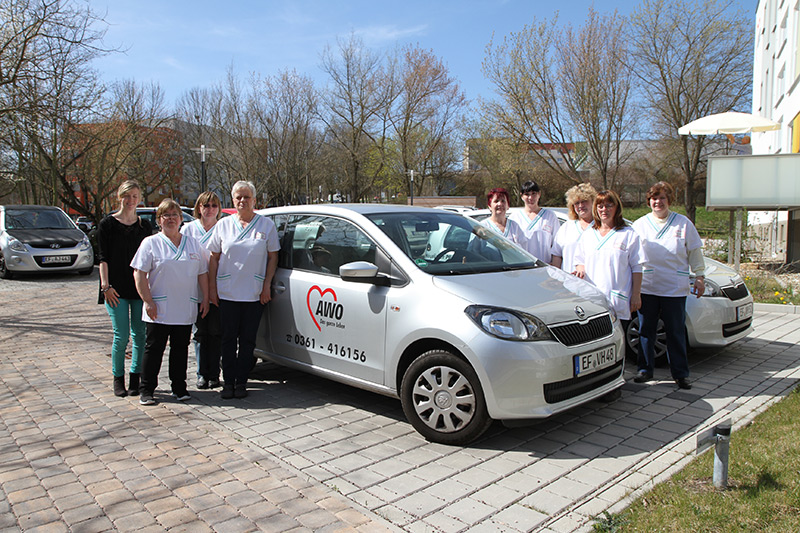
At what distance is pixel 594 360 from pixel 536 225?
93.3 inches

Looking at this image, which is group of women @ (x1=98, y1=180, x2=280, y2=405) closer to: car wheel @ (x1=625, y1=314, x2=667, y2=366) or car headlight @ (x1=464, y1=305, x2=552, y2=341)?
car headlight @ (x1=464, y1=305, x2=552, y2=341)

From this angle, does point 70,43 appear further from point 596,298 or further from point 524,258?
point 596,298

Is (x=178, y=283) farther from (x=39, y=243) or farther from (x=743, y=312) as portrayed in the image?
(x=39, y=243)

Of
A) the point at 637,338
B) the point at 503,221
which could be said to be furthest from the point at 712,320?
the point at 503,221

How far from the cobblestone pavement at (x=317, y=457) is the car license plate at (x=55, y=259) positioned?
8966mm

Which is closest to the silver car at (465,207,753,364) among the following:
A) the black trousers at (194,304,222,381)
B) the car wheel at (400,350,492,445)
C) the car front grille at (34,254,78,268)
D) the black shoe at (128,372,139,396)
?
the car wheel at (400,350,492,445)

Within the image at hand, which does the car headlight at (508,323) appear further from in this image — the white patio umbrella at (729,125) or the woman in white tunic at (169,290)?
the white patio umbrella at (729,125)

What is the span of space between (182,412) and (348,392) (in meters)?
1.44

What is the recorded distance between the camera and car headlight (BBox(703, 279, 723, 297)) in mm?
6195

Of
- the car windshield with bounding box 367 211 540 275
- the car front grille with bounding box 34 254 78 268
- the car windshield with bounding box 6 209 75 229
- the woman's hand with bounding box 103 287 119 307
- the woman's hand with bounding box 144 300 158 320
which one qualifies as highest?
the car windshield with bounding box 6 209 75 229

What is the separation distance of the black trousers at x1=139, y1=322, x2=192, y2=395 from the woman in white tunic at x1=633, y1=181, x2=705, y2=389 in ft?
13.8

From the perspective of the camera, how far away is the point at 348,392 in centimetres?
548

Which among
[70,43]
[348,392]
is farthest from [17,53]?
[348,392]

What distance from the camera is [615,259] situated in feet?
17.5
